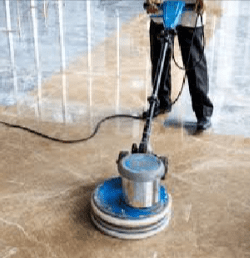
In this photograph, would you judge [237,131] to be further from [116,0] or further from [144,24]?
[116,0]

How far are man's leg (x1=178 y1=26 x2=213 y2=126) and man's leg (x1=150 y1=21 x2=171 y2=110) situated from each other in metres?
0.09

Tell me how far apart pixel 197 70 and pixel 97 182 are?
781 mm

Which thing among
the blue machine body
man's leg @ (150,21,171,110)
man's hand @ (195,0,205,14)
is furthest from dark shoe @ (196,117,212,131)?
the blue machine body

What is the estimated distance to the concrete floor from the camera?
125cm

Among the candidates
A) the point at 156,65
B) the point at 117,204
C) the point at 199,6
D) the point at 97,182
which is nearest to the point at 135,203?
the point at 117,204

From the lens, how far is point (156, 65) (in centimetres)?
221

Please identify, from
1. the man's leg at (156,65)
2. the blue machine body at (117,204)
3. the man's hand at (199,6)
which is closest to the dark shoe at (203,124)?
the man's leg at (156,65)

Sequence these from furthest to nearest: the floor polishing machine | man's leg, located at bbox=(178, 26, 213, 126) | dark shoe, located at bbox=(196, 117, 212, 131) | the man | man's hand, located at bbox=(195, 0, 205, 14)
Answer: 1. dark shoe, located at bbox=(196, 117, 212, 131)
2. man's leg, located at bbox=(178, 26, 213, 126)
3. the man
4. man's hand, located at bbox=(195, 0, 205, 14)
5. the floor polishing machine

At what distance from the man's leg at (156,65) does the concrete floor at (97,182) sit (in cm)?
12

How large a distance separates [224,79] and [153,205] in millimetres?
1846

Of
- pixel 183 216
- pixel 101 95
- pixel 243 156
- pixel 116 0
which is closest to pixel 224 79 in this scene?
pixel 101 95

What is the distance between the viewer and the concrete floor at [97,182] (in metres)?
1.25

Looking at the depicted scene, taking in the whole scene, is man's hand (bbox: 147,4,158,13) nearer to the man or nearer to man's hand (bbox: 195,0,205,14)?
the man

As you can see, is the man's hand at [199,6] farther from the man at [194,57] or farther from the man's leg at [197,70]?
the man's leg at [197,70]
